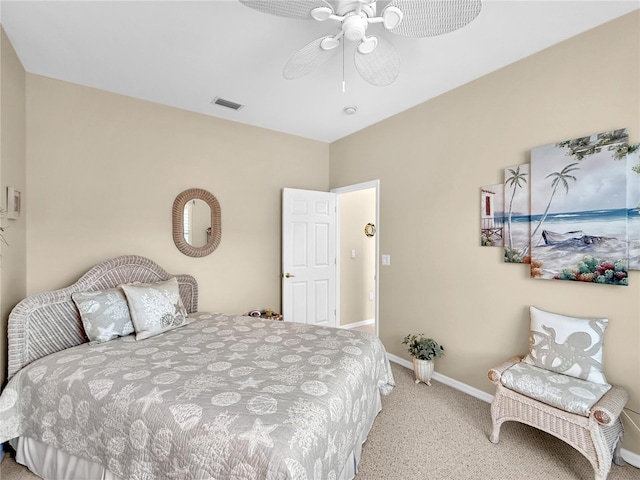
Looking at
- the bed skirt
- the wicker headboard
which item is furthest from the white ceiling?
the bed skirt

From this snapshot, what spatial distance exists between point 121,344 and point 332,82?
268 cm

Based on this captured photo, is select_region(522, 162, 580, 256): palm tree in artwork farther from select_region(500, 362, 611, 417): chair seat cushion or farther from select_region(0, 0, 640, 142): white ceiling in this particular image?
select_region(500, 362, 611, 417): chair seat cushion

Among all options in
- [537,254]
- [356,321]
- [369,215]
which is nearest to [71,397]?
[537,254]

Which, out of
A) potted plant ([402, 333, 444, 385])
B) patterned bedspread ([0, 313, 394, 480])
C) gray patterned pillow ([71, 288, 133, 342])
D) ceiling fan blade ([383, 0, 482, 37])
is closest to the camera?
patterned bedspread ([0, 313, 394, 480])

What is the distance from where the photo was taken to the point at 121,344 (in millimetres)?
2133

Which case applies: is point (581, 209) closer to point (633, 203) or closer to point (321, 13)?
point (633, 203)

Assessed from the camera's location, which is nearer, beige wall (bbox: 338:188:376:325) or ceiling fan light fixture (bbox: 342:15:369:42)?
ceiling fan light fixture (bbox: 342:15:369:42)

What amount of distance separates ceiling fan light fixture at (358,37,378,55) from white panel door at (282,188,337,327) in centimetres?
227

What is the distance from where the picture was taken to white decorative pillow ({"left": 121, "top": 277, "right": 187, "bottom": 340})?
2.32 m

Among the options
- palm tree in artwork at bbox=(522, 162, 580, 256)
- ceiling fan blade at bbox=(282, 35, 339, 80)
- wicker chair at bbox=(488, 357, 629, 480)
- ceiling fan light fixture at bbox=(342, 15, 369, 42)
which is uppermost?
ceiling fan light fixture at bbox=(342, 15, 369, 42)

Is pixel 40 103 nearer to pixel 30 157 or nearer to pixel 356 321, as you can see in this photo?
pixel 30 157

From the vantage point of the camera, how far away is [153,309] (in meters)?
2.40

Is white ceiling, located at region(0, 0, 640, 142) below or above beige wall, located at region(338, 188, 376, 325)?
above

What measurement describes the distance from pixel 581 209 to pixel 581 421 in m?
1.31
